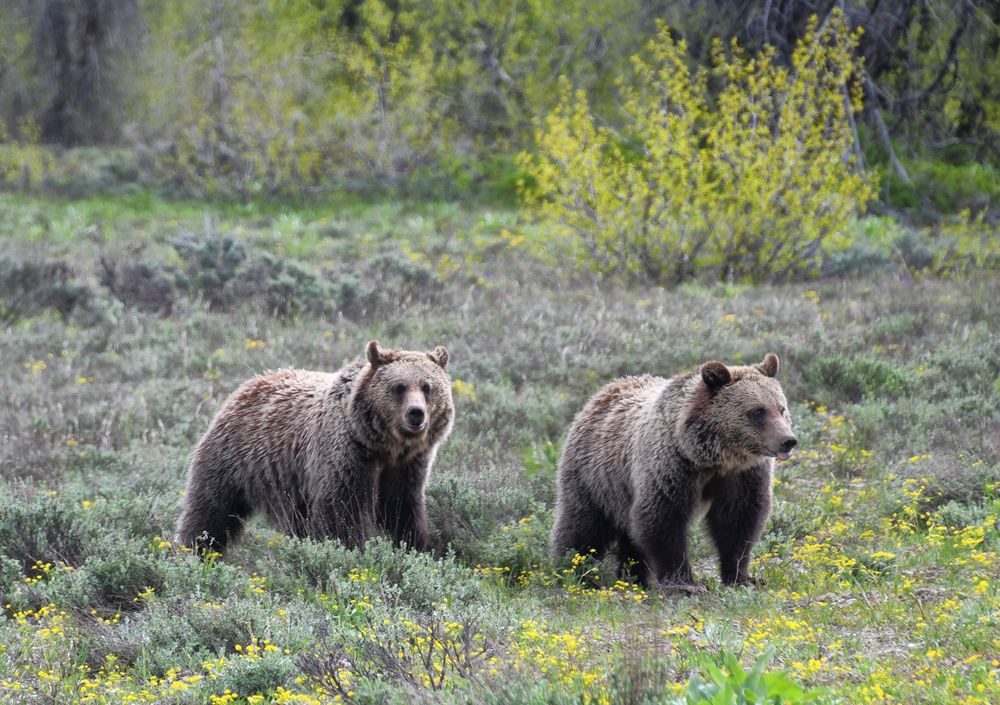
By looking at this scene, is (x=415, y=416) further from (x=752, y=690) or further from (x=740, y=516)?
(x=752, y=690)

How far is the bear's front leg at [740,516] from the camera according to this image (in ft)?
19.7

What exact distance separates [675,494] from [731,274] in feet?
26.3

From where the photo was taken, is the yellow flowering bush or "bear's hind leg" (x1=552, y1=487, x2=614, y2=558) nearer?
"bear's hind leg" (x1=552, y1=487, x2=614, y2=558)

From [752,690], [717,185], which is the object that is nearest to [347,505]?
[752,690]

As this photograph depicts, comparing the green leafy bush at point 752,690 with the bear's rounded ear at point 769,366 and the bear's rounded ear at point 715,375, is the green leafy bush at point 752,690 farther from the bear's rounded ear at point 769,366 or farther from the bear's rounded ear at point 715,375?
the bear's rounded ear at point 769,366

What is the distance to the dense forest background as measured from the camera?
17453 mm

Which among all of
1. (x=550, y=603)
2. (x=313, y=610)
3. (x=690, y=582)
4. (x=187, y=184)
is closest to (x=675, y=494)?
(x=690, y=582)

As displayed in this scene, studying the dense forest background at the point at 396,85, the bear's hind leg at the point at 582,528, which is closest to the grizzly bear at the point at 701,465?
the bear's hind leg at the point at 582,528

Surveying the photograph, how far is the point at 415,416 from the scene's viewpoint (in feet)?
19.9

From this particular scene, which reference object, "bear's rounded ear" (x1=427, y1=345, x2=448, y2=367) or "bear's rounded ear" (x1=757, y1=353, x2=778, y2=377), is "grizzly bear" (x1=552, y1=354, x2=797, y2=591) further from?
"bear's rounded ear" (x1=427, y1=345, x2=448, y2=367)

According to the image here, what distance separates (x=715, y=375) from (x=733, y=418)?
24cm

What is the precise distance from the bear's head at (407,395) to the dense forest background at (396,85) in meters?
10.8

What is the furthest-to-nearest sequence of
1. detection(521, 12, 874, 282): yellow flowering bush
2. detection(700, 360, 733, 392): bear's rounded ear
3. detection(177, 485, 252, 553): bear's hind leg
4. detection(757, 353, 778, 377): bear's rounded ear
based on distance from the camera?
1. detection(521, 12, 874, 282): yellow flowering bush
2. detection(177, 485, 252, 553): bear's hind leg
3. detection(757, 353, 778, 377): bear's rounded ear
4. detection(700, 360, 733, 392): bear's rounded ear

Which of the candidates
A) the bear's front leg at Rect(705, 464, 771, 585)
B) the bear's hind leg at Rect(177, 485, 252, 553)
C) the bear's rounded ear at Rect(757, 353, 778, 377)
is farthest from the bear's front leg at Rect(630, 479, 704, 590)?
the bear's hind leg at Rect(177, 485, 252, 553)
